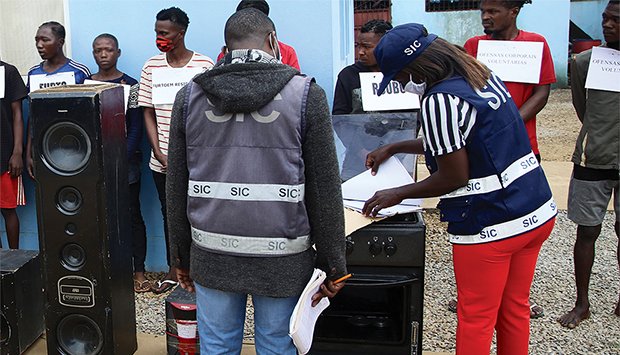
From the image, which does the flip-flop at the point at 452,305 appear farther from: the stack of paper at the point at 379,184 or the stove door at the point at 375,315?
the stack of paper at the point at 379,184

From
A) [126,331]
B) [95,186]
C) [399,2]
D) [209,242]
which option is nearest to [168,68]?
[95,186]

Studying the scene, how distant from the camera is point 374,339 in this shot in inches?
103

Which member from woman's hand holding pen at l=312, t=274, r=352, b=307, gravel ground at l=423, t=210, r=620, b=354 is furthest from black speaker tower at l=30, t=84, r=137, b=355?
gravel ground at l=423, t=210, r=620, b=354

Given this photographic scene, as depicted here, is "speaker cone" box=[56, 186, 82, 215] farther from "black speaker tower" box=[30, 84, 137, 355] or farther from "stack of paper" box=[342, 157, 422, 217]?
"stack of paper" box=[342, 157, 422, 217]

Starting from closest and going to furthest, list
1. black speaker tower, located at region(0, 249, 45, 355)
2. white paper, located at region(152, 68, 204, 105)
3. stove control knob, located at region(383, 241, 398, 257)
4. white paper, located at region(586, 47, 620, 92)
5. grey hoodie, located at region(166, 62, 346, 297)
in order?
1. grey hoodie, located at region(166, 62, 346, 297)
2. stove control knob, located at region(383, 241, 398, 257)
3. black speaker tower, located at region(0, 249, 45, 355)
4. white paper, located at region(586, 47, 620, 92)
5. white paper, located at region(152, 68, 204, 105)

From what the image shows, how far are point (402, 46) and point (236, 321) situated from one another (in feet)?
3.71

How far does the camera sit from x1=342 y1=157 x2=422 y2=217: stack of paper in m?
2.55

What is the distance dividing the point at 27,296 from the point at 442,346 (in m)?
2.27

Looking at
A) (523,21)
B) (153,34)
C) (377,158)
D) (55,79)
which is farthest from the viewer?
(523,21)

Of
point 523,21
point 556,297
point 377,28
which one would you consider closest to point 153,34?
point 377,28

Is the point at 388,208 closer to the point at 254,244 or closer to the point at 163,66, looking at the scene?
the point at 254,244

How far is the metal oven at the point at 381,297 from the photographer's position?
2.42 metres

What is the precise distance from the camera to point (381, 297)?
2750 mm

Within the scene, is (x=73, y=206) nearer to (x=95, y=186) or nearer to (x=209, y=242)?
(x=95, y=186)
